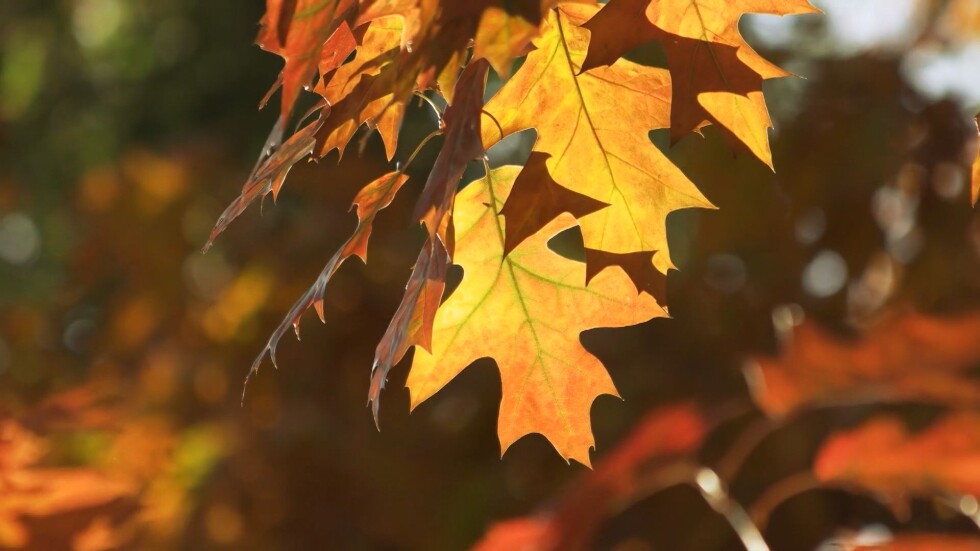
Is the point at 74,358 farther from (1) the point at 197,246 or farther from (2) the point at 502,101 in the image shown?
(2) the point at 502,101

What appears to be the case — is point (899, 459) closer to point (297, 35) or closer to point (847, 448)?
point (847, 448)

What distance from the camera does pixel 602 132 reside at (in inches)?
29.5

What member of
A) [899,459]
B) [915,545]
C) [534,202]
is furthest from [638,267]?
[899,459]

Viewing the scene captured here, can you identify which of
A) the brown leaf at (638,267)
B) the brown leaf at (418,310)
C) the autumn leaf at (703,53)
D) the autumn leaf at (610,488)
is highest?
the autumn leaf at (703,53)

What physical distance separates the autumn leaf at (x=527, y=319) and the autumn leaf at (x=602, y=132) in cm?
5

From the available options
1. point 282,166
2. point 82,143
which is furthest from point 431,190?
point 82,143

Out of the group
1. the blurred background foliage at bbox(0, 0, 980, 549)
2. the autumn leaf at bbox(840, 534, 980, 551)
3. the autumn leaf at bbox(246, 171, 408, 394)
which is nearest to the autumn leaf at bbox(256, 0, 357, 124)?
the autumn leaf at bbox(246, 171, 408, 394)

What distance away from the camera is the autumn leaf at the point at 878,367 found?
1555 millimetres

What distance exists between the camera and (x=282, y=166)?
715 mm

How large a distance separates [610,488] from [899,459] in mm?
375

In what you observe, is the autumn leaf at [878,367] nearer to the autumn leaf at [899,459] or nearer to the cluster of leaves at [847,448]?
the cluster of leaves at [847,448]

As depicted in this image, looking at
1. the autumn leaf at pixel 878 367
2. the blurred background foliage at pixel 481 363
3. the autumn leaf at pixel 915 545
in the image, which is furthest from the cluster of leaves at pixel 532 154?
the blurred background foliage at pixel 481 363

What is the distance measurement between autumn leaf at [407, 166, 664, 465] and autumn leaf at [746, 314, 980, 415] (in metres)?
0.77

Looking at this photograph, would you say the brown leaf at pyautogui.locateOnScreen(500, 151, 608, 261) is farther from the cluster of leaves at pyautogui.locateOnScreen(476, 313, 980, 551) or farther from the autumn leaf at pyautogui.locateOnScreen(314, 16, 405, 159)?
the cluster of leaves at pyautogui.locateOnScreen(476, 313, 980, 551)
